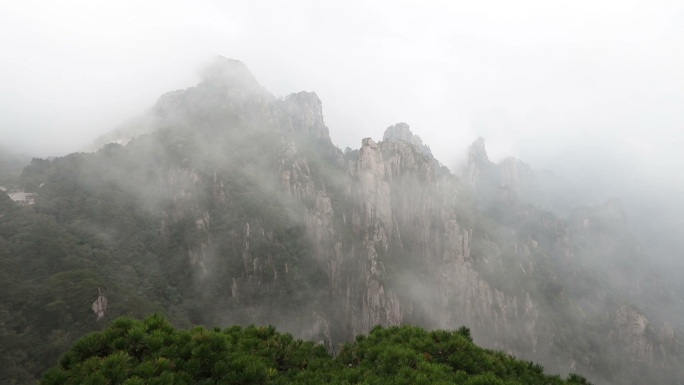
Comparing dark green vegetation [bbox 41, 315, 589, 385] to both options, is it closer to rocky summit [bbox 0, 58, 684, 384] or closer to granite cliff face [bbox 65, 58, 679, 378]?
rocky summit [bbox 0, 58, 684, 384]

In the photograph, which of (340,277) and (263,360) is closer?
(263,360)

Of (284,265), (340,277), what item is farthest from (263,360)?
(340,277)

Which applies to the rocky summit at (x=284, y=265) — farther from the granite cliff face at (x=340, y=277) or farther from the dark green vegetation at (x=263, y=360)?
the dark green vegetation at (x=263, y=360)

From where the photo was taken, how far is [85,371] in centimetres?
945

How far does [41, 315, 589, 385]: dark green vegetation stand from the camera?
32.1 feet

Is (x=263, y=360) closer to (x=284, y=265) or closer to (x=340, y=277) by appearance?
(x=284, y=265)

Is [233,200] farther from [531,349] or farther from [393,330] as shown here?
[393,330]

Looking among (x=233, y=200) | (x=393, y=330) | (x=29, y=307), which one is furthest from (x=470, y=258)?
(x=393, y=330)

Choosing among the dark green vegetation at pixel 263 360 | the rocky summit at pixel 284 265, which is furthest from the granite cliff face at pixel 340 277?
the dark green vegetation at pixel 263 360

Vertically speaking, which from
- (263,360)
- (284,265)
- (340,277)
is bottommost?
(340,277)

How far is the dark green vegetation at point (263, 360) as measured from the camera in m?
9.80

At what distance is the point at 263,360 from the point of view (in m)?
12.5

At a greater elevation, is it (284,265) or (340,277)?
(284,265)

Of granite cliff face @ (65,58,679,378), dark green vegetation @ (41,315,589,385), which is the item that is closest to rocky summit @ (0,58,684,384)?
granite cliff face @ (65,58,679,378)
